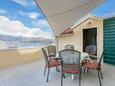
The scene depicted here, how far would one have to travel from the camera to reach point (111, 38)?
6281mm

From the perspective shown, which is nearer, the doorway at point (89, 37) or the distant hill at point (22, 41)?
the distant hill at point (22, 41)

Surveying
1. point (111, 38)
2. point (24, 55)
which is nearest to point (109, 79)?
point (111, 38)

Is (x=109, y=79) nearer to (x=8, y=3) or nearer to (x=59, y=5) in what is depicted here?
(x=59, y=5)

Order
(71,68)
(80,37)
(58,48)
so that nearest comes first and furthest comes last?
(71,68), (80,37), (58,48)

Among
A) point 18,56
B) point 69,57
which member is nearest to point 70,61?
point 69,57

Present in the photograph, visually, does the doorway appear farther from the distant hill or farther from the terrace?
the distant hill

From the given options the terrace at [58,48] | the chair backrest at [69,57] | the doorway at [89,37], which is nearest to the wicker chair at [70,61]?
the chair backrest at [69,57]

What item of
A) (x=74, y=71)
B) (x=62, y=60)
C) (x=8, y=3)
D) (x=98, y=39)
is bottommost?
(x=74, y=71)

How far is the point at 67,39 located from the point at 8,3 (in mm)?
4184

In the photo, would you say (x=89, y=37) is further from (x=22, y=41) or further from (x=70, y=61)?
(x=70, y=61)

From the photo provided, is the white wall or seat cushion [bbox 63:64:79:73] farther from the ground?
the white wall

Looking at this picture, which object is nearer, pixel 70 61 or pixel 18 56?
pixel 70 61

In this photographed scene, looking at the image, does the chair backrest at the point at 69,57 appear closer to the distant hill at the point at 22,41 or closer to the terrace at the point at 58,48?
the terrace at the point at 58,48

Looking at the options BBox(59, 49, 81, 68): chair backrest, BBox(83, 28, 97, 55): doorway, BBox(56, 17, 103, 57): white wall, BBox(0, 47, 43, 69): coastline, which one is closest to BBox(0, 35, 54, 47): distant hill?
BBox(0, 47, 43, 69): coastline
